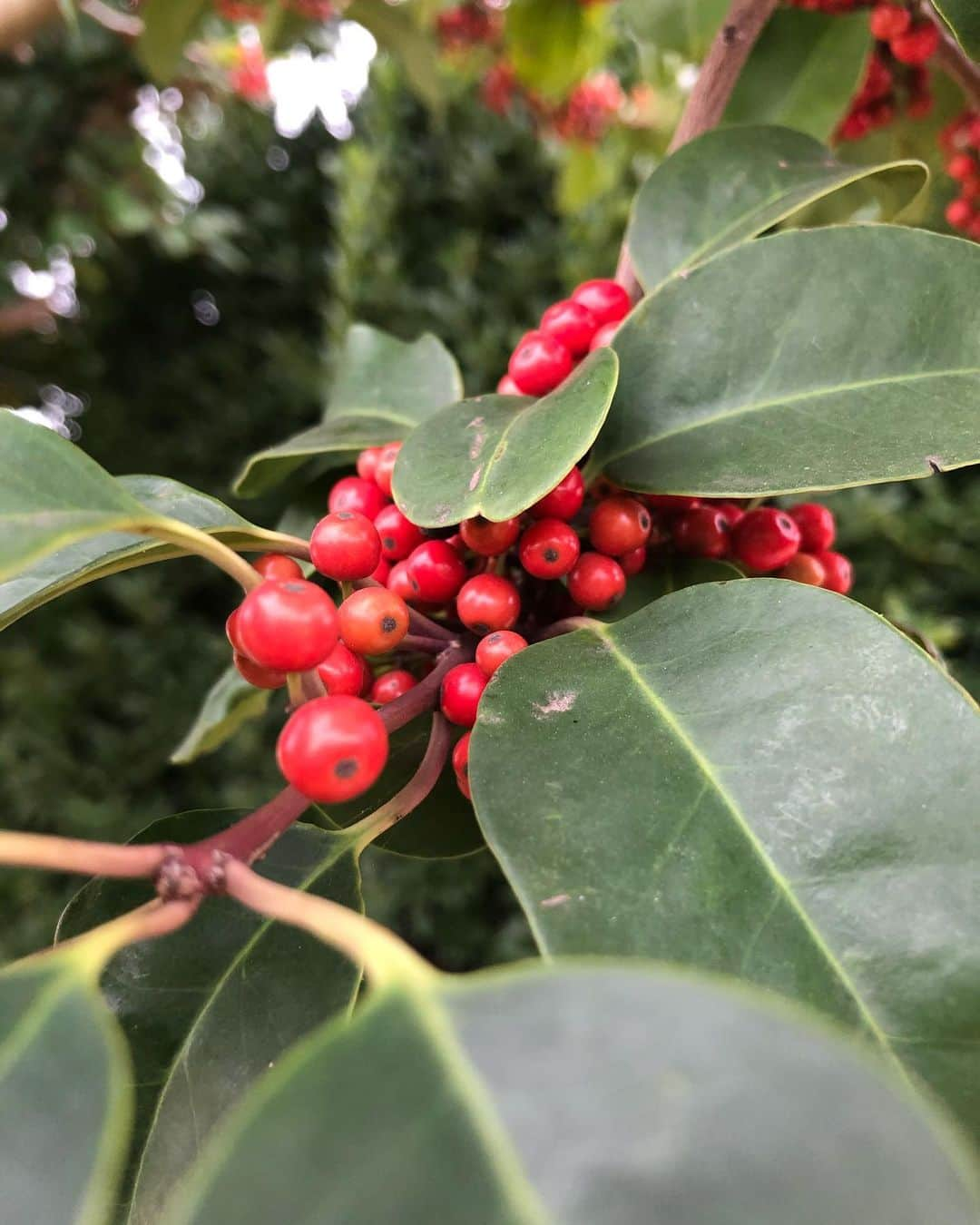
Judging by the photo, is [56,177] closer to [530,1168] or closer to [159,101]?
[159,101]

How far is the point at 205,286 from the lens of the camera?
2.89 m

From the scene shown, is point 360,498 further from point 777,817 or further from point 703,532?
point 777,817

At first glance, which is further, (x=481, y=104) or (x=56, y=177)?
(x=481, y=104)

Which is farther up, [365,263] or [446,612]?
[446,612]

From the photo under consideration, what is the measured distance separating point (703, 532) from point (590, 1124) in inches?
17.5

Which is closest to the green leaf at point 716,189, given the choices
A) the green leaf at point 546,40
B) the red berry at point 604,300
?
the red berry at point 604,300

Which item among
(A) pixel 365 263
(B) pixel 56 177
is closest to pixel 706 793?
(A) pixel 365 263

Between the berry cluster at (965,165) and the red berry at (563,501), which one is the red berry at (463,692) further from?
the berry cluster at (965,165)

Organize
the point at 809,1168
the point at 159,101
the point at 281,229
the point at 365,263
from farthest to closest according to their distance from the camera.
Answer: the point at 281,229, the point at 159,101, the point at 365,263, the point at 809,1168

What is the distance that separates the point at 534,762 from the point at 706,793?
0.08 meters

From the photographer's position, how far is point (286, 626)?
16.1 inches

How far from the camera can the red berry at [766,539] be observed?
63 centimetres

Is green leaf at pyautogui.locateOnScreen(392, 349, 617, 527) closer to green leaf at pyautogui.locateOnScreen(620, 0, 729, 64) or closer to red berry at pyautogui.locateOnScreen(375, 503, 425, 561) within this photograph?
red berry at pyautogui.locateOnScreen(375, 503, 425, 561)

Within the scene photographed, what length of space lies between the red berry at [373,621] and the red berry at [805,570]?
304 millimetres
